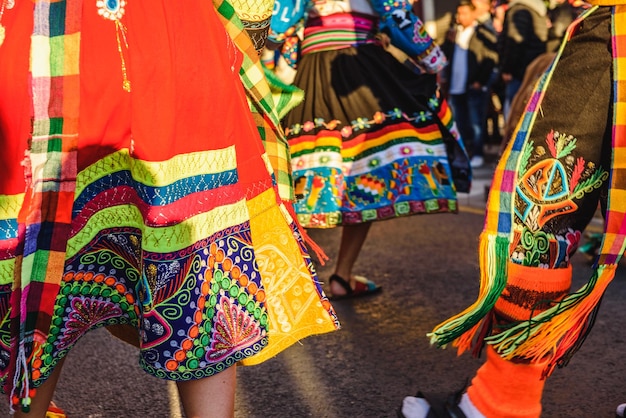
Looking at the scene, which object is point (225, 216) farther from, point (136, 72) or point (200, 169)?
point (136, 72)

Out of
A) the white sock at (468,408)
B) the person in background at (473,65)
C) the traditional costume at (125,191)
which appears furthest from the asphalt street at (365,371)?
the person in background at (473,65)

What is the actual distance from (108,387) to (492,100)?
8.72 m

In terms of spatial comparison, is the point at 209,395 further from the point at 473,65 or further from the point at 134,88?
the point at 473,65

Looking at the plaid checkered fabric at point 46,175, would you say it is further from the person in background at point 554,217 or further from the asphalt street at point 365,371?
the asphalt street at point 365,371

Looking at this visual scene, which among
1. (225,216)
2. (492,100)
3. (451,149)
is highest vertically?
(225,216)

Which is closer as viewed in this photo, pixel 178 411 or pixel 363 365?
pixel 178 411

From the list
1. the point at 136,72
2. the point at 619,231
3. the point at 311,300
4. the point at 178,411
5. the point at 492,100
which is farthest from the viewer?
the point at 492,100

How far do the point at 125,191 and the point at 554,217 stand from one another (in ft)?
3.55

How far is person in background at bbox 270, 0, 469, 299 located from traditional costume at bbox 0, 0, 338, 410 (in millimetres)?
1976

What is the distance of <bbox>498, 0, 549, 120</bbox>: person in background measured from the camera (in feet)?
26.1

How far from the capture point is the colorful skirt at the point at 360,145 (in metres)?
3.77

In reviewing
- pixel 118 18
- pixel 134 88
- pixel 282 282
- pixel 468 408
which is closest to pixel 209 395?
pixel 282 282

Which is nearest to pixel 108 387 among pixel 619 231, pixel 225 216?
pixel 225 216

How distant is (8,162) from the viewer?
5.34 ft
